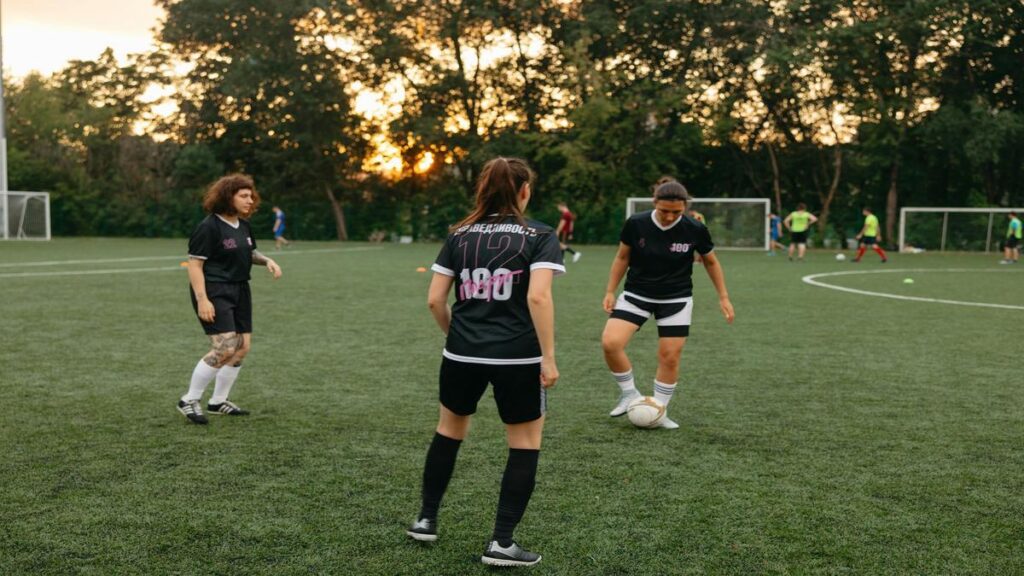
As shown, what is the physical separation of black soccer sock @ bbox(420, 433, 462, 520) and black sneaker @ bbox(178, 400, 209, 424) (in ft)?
10.0

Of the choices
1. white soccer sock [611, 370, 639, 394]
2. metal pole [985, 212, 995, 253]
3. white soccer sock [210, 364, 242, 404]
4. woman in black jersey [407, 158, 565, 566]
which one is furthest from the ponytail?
metal pole [985, 212, 995, 253]

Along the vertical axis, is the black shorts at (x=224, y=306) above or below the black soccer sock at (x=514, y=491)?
above

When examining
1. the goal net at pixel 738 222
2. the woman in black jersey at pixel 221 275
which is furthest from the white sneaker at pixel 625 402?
the goal net at pixel 738 222

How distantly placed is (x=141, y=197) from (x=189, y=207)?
447 cm

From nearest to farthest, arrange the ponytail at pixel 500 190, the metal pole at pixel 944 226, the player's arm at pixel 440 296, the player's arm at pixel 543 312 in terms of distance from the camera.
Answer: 1. the player's arm at pixel 543 312
2. the ponytail at pixel 500 190
3. the player's arm at pixel 440 296
4. the metal pole at pixel 944 226

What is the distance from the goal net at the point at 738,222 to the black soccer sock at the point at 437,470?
34023 mm

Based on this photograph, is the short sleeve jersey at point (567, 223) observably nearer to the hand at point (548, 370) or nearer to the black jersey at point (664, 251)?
the black jersey at point (664, 251)

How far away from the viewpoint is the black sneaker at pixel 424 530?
169 inches

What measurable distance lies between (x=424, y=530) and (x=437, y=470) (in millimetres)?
291

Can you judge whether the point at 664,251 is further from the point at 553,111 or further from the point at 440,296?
the point at 553,111

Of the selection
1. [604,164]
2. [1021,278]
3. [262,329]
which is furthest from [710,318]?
[604,164]

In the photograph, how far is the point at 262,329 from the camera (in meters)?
12.2

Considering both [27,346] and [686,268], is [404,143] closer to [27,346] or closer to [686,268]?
[27,346]

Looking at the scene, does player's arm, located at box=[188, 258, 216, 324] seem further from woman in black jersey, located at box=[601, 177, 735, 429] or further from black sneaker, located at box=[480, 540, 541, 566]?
black sneaker, located at box=[480, 540, 541, 566]
